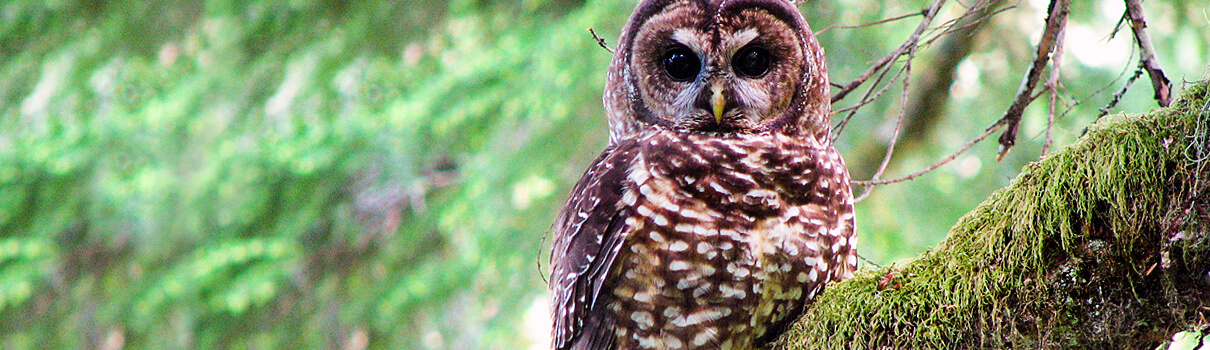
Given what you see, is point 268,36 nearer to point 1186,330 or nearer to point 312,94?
point 312,94

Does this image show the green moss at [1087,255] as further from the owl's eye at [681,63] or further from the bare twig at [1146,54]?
the owl's eye at [681,63]

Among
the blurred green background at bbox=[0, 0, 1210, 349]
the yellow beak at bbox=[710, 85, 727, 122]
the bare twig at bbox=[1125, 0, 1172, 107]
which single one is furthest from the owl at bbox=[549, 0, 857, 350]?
the blurred green background at bbox=[0, 0, 1210, 349]

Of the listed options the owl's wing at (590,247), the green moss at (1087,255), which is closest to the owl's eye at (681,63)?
the owl's wing at (590,247)

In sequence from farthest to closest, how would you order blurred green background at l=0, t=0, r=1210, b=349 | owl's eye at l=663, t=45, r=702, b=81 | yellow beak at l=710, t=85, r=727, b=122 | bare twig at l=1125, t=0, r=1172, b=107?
blurred green background at l=0, t=0, r=1210, b=349
owl's eye at l=663, t=45, r=702, b=81
yellow beak at l=710, t=85, r=727, b=122
bare twig at l=1125, t=0, r=1172, b=107

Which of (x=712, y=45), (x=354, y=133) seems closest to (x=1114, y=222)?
(x=712, y=45)

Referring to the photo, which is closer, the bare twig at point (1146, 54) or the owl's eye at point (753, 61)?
the bare twig at point (1146, 54)

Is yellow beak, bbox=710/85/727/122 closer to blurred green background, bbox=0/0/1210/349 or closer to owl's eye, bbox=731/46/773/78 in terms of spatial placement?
owl's eye, bbox=731/46/773/78

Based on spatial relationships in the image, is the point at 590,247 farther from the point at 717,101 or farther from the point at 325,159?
the point at 325,159
